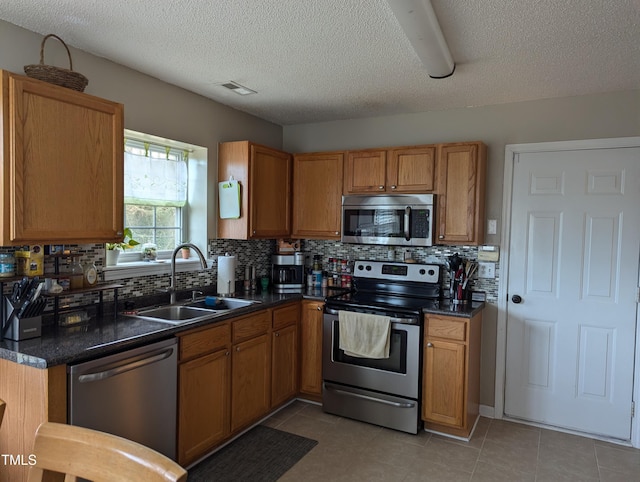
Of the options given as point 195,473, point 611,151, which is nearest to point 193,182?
point 195,473

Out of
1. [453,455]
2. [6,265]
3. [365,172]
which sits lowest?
[453,455]

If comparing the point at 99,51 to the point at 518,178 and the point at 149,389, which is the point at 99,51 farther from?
the point at 518,178

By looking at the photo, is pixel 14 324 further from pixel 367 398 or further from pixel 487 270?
pixel 487 270

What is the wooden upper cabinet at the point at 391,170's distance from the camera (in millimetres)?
3362

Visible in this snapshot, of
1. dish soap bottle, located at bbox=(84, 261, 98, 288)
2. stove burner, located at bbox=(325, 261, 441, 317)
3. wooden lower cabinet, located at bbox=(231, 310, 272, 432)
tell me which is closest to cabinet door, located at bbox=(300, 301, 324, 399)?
stove burner, located at bbox=(325, 261, 441, 317)

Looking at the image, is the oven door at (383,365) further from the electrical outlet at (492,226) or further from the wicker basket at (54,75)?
the wicker basket at (54,75)

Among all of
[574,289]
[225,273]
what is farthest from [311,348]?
[574,289]

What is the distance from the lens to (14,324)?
6.43ft

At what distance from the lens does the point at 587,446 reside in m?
2.96

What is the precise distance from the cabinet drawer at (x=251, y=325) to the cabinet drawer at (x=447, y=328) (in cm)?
114

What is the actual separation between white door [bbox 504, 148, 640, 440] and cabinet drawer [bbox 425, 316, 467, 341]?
2.11 feet

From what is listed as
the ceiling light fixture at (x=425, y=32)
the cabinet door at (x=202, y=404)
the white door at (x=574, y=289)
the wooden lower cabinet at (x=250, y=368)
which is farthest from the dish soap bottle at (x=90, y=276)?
the white door at (x=574, y=289)

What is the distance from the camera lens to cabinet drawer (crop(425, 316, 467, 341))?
9.68 ft

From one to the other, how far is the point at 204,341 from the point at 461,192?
2094 mm
